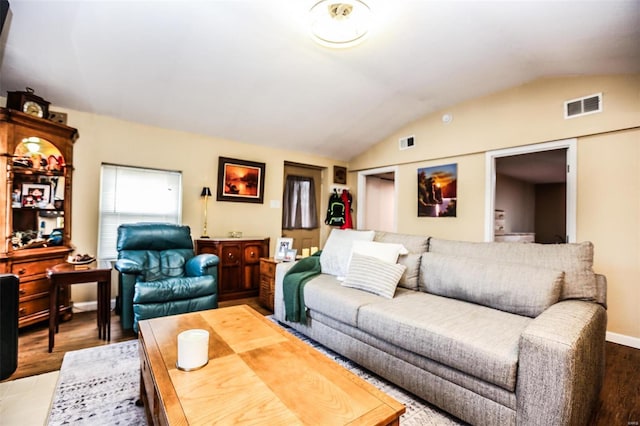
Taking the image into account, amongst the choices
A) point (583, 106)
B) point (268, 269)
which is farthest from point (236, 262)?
point (583, 106)

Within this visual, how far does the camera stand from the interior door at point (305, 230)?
5164 millimetres

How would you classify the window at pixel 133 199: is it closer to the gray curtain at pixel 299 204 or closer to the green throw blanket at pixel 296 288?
the gray curtain at pixel 299 204

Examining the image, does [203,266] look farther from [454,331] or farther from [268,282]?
[454,331]

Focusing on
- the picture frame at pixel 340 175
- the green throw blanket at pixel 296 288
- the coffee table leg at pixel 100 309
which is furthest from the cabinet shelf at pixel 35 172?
the picture frame at pixel 340 175

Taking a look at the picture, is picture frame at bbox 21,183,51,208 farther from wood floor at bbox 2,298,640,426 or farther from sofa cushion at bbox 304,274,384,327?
sofa cushion at bbox 304,274,384,327

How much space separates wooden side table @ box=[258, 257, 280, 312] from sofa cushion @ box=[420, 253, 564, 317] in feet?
5.48

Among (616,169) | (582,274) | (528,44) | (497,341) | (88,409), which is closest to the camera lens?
(497,341)

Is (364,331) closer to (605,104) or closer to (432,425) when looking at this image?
(432,425)

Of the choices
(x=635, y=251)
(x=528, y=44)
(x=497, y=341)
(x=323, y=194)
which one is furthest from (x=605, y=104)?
(x=323, y=194)

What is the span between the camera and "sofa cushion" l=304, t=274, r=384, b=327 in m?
2.17

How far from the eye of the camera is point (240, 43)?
8.61ft

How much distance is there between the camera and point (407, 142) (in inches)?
185

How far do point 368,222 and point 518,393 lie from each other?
15.0 ft

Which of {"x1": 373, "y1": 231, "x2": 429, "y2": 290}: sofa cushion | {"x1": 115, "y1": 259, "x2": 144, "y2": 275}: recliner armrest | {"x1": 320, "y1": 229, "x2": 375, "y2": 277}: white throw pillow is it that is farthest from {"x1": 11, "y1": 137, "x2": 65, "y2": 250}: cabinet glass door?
{"x1": 373, "y1": 231, "x2": 429, "y2": 290}: sofa cushion
